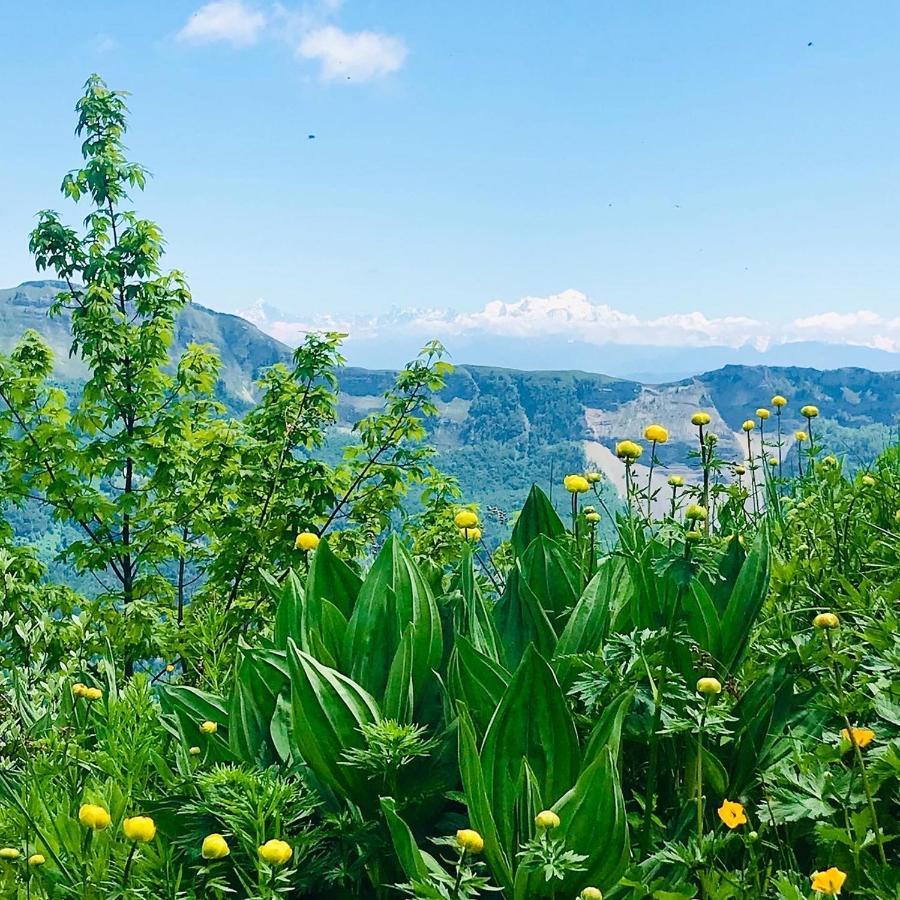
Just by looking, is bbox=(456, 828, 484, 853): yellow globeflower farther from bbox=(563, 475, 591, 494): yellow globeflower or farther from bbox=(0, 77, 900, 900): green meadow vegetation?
bbox=(563, 475, 591, 494): yellow globeflower

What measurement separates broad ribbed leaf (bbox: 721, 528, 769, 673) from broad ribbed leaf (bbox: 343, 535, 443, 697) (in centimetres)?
61

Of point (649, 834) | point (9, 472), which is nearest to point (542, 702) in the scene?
point (649, 834)

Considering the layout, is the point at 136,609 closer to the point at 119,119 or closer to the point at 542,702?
the point at 119,119

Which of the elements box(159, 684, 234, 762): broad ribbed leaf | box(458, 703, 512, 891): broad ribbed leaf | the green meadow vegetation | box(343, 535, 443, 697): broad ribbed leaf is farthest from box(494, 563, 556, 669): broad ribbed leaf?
box(159, 684, 234, 762): broad ribbed leaf

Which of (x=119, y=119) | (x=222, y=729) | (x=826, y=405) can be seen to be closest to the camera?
(x=222, y=729)

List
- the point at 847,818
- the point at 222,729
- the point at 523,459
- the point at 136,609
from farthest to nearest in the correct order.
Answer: the point at 523,459, the point at 136,609, the point at 222,729, the point at 847,818

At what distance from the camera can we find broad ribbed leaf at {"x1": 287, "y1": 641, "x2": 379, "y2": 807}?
1464 mm

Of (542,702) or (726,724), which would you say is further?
A: (726,724)

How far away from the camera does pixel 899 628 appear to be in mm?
1572

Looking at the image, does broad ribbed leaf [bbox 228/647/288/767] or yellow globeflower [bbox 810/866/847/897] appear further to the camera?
broad ribbed leaf [bbox 228/647/288/767]

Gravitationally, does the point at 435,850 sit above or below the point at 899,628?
below

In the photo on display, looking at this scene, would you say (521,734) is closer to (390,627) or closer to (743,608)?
(390,627)

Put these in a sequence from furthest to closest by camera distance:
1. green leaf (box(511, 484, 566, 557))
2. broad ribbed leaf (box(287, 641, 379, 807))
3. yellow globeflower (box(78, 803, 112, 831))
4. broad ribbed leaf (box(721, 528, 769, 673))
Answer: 1. green leaf (box(511, 484, 566, 557))
2. broad ribbed leaf (box(721, 528, 769, 673))
3. broad ribbed leaf (box(287, 641, 379, 807))
4. yellow globeflower (box(78, 803, 112, 831))

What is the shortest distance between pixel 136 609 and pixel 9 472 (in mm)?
1858
